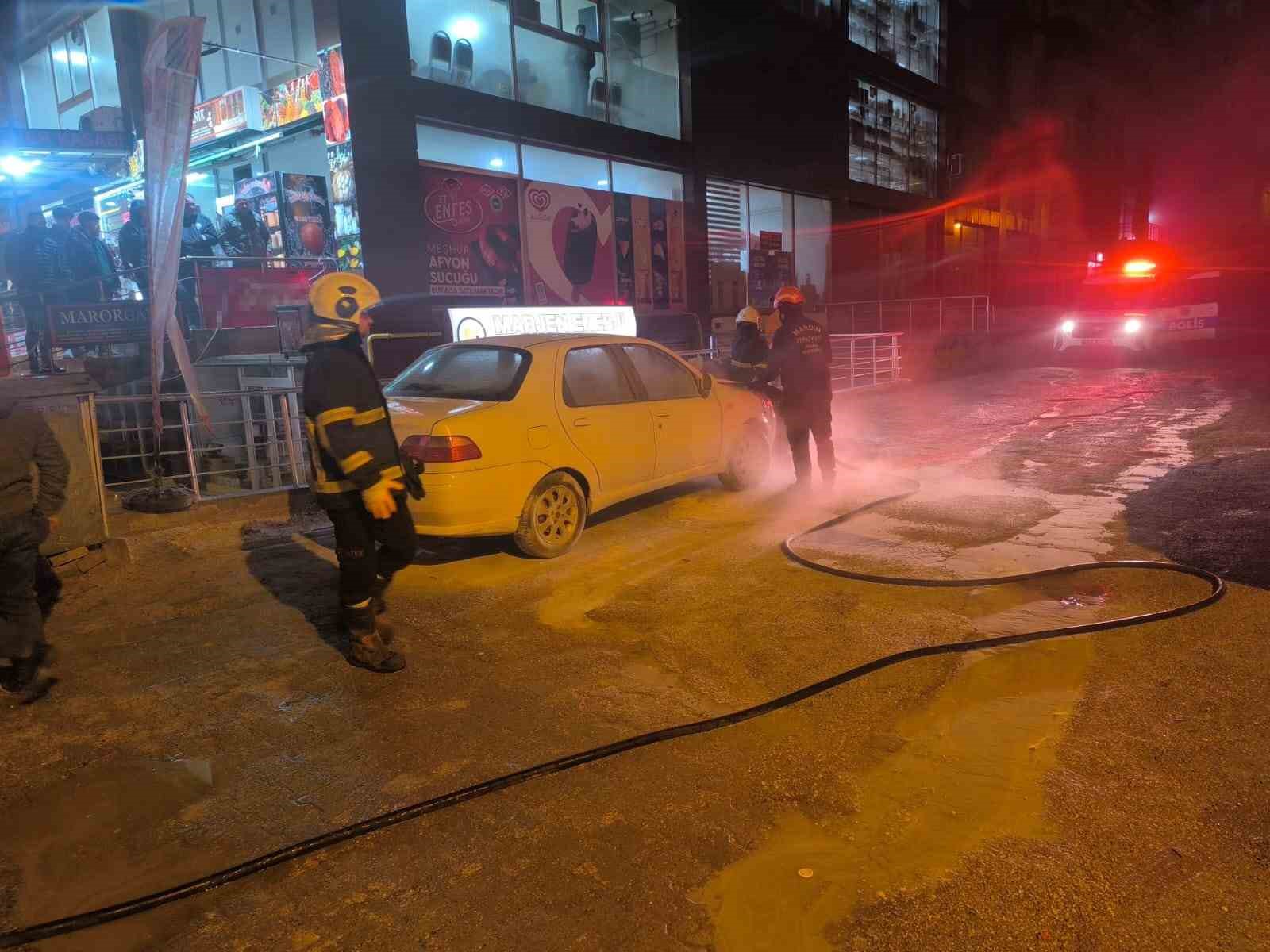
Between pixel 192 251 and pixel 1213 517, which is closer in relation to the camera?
pixel 1213 517

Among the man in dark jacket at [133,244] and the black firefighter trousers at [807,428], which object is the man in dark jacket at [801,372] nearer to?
the black firefighter trousers at [807,428]

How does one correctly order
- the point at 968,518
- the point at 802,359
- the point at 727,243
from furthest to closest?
the point at 727,243 < the point at 802,359 < the point at 968,518

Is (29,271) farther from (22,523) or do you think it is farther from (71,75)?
(22,523)

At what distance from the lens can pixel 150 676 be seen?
4301 millimetres

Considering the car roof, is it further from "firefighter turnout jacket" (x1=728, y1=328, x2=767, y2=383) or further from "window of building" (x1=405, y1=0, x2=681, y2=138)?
"window of building" (x1=405, y1=0, x2=681, y2=138)

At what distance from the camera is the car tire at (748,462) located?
7977 mm

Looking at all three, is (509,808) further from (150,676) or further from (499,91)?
(499,91)

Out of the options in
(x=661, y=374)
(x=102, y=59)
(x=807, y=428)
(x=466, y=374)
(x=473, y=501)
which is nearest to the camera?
(x=473, y=501)

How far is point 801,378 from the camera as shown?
307 inches

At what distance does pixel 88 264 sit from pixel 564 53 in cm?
858

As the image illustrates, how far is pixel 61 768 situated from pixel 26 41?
22.0m

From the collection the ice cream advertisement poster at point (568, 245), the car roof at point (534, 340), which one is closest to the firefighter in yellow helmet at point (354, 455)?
the car roof at point (534, 340)

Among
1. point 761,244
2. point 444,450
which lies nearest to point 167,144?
point 444,450

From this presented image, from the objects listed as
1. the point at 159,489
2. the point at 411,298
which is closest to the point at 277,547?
the point at 159,489
